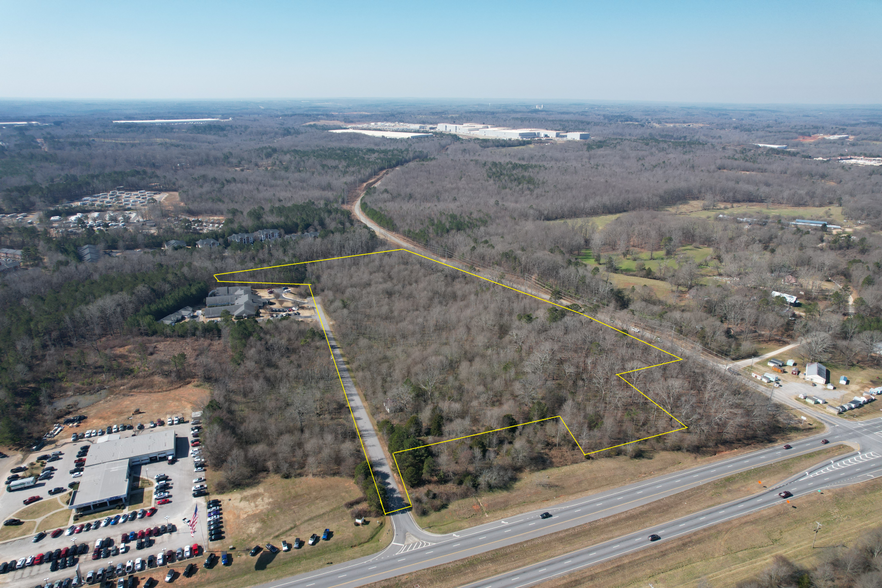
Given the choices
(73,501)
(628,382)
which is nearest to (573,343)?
(628,382)

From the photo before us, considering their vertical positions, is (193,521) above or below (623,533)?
above

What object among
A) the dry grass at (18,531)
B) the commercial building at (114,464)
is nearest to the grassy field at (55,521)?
the dry grass at (18,531)

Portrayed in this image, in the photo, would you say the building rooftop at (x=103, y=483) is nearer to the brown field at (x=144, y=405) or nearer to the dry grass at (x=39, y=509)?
the dry grass at (x=39, y=509)

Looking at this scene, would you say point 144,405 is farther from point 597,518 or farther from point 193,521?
point 597,518

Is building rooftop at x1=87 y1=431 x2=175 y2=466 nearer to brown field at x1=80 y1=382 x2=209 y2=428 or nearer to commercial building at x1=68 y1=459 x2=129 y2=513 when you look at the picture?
commercial building at x1=68 y1=459 x2=129 y2=513

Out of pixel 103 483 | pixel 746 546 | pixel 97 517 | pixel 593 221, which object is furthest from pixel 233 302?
pixel 593 221

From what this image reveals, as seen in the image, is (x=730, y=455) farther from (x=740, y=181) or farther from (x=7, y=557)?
(x=740, y=181)

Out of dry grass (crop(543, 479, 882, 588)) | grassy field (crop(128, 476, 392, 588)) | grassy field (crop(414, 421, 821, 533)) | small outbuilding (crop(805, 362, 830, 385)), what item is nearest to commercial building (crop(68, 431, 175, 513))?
grassy field (crop(128, 476, 392, 588))
